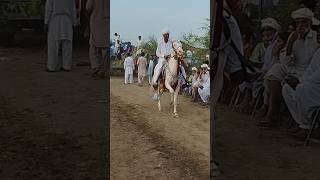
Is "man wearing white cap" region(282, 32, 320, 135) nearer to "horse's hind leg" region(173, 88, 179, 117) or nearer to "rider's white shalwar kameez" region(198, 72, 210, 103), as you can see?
"rider's white shalwar kameez" region(198, 72, 210, 103)

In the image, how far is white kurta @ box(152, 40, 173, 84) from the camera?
571 centimetres

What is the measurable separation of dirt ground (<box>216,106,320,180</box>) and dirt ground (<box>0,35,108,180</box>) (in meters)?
1.01

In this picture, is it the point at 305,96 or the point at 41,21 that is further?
the point at 41,21

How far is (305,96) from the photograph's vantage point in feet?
15.0

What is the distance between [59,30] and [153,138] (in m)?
2.10

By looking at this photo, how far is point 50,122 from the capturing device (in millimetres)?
4883

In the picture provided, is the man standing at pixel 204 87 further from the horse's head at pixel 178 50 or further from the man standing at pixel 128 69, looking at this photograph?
the man standing at pixel 128 69

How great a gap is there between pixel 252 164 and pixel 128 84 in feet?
6.99

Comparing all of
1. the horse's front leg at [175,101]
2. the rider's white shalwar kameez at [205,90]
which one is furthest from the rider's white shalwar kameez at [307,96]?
the horse's front leg at [175,101]

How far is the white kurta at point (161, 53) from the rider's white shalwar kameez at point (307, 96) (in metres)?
1.46

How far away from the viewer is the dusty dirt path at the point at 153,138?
→ 4.02m

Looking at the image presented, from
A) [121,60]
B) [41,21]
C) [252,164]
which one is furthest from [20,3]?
[252,164]

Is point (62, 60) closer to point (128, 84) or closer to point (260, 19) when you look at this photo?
point (128, 84)

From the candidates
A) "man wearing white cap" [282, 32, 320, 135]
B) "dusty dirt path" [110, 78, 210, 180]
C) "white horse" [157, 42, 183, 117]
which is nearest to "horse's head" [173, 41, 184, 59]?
"white horse" [157, 42, 183, 117]
